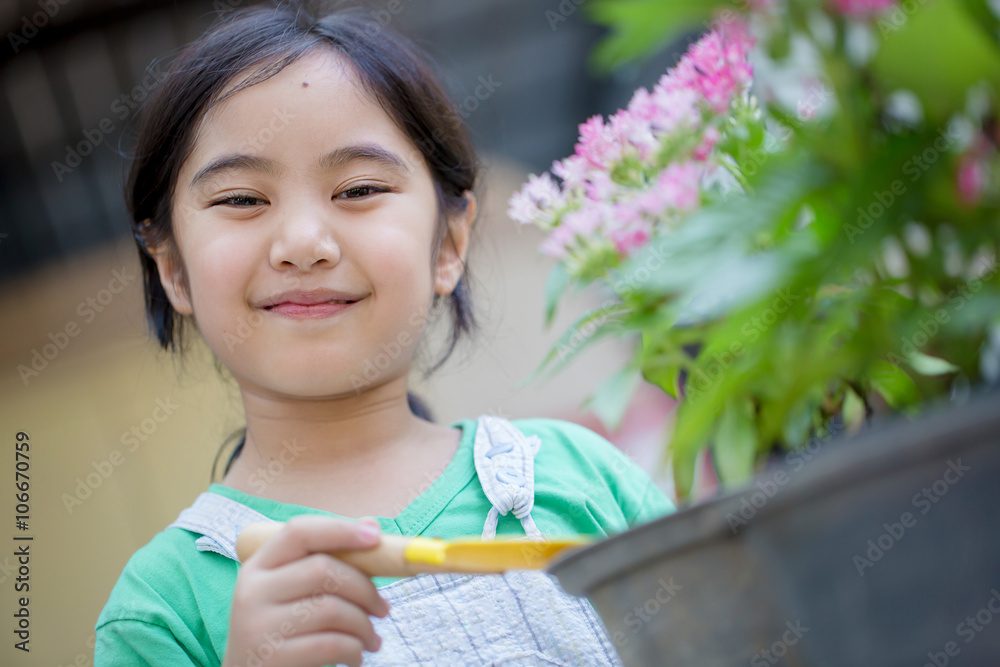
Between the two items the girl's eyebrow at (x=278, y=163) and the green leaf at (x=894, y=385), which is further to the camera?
the girl's eyebrow at (x=278, y=163)

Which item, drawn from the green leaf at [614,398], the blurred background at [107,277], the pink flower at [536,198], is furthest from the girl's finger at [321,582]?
the blurred background at [107,277]

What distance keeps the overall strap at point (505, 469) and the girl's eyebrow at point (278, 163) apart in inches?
14.4

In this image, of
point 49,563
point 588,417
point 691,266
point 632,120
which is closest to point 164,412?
point 49,563

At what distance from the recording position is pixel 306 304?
3.15ft

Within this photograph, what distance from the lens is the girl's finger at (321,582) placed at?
0.61 metres

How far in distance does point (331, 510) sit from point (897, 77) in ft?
2.50

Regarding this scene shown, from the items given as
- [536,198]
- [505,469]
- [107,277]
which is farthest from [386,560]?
[107,277]

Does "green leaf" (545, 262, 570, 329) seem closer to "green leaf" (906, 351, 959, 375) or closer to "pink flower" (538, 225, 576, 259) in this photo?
"pink flower" (538, 225, 576, 259)

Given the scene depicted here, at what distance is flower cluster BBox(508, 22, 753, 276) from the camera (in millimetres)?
581

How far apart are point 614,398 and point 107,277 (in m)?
3.02

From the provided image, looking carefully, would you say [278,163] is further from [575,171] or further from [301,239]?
[575,171]

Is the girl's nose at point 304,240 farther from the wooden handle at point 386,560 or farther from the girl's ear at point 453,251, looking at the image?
the wooden handle at point 386,560

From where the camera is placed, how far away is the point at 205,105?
104 centimetres

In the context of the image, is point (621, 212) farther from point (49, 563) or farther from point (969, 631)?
point (49, 563)
